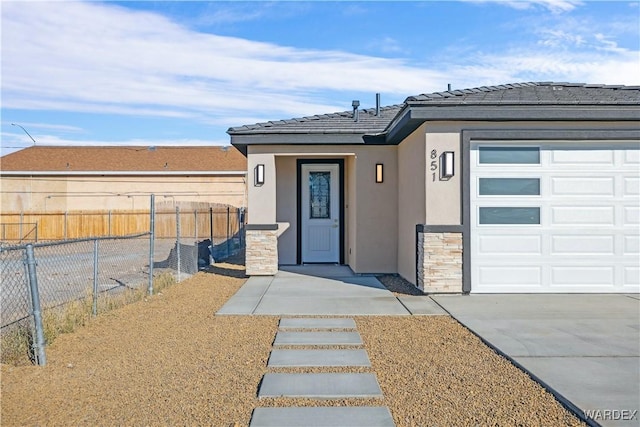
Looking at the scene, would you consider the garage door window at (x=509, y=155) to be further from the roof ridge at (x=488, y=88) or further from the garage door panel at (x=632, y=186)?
the garage door panel at (x=632, y=186)

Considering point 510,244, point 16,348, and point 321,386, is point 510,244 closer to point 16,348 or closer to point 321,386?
point 321,386

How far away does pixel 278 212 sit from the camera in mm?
13531

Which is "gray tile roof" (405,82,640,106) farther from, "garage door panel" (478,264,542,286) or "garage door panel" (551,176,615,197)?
"garage door panel" (478,264,542,286)

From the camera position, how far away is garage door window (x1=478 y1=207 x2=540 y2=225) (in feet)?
29.8

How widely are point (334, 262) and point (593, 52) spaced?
26.1ft

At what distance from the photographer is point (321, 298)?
894 centimetres

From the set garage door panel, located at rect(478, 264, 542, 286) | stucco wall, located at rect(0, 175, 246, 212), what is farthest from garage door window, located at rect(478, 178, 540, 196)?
stucco wall, located at rect(0, 175, 246, 212)

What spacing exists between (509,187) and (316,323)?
4.45m

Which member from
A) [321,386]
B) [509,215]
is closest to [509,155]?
[509,215]

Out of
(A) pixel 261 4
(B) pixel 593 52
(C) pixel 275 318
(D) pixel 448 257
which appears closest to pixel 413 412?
(C) pixel 275 318

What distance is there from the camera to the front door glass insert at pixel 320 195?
13.6 meters

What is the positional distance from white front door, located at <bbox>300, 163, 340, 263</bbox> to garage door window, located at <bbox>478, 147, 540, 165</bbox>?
16.5ft

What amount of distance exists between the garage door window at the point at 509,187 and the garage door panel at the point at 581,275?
1426mm

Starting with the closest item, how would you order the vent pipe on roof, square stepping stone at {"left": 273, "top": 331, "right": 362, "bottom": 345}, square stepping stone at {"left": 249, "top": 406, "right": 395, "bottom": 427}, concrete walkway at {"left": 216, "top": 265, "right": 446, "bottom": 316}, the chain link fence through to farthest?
square stepping stone at {"left": 249, "top": 406, "right": 395, "bottom": 427} → the chain link fence → square stepping stone at {"left": 273, "top": 331, "right": 362, "bottom": 345} → concrete walkway at {"left": 216, "top": 265, "right": 446, "bottom": 316} → the vent pipe on roof
